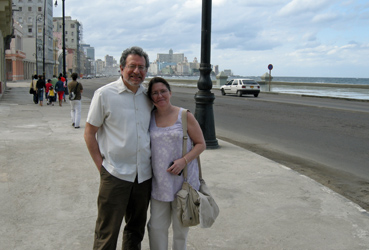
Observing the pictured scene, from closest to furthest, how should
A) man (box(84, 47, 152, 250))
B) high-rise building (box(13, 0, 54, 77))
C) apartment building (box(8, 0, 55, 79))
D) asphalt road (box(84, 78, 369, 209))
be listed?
man (box(84, 47, 152, 250)) < asphalt road (box(84, 78, 369, 209)) < apartment building (box(8, 0, 55, 79)) < high-rise building (box(13, 0, 54, 77))

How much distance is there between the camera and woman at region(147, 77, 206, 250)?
9.18ft

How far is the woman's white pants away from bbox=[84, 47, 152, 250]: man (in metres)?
0.21

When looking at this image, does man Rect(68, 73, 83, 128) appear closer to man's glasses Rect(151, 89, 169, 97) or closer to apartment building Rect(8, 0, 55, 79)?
man's glasses Rect(151, 89, 169, 97)

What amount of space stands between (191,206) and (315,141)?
7.76 m

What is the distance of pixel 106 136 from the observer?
2812 mm

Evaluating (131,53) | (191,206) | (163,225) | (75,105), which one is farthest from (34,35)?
(191,206)

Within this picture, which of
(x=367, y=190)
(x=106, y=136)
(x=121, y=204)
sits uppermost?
(x=106, y=136)

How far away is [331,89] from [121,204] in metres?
41.7

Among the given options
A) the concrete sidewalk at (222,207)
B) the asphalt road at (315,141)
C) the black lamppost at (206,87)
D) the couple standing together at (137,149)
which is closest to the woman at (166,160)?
the couple standing together at (137,149)

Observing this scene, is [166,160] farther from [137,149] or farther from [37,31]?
[37,31]

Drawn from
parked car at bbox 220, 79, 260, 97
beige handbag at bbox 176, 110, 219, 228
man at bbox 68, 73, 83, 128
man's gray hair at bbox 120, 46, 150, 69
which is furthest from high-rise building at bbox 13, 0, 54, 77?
beige handbag at bbox 176, 110, 219, 228

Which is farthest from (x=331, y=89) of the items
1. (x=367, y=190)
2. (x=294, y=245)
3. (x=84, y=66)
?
(x=84, y=66)

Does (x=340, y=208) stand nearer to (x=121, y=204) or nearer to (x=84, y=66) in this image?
(x=121, y=204)

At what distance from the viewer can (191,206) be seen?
277 cm
